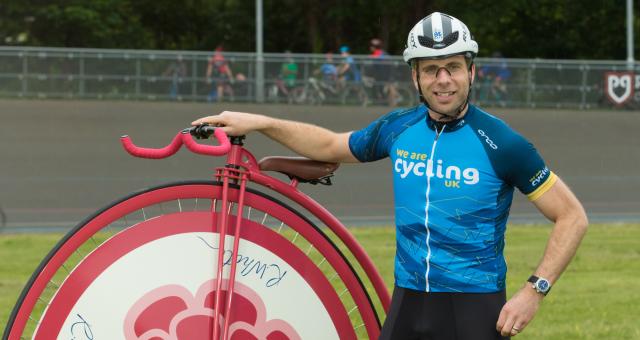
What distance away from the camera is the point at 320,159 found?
15.0ft

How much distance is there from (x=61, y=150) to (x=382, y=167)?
21.5 feet

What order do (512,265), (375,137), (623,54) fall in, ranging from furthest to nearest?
1. (623,54)
2. (512,265)
3. (375,137)

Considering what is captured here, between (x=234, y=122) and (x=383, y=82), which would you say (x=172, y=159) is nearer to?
(x=383, y=82)

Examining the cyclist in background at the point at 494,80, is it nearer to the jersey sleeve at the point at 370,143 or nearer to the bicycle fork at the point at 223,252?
the jersey sleeve at the point at 370,143

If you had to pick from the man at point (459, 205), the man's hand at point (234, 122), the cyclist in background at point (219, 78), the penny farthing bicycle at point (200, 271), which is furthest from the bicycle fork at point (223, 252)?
the cyclist in background at point (219, 78)

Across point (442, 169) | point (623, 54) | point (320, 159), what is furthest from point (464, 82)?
point (623, 54)

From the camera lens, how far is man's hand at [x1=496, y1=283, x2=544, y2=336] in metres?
4.03

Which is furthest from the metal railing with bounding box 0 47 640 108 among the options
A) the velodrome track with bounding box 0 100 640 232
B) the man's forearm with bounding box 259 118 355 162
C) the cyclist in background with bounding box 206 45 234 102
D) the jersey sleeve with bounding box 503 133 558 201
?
the jersey sleeve with bounding box 503 133 558 201

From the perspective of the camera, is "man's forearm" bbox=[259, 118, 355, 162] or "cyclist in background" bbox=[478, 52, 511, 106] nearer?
"man's forearm" bbox=[259, 118, 355, 162]

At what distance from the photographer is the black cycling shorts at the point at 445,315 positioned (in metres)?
4.12

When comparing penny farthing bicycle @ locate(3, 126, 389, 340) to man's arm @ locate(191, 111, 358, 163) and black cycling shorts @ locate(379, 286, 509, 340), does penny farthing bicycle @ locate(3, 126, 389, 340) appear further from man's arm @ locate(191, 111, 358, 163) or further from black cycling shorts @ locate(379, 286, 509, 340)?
black cycling shorts @ locate(379, 286, 509, 340)

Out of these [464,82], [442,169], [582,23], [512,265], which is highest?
[582,23]

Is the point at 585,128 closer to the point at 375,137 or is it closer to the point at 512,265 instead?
the point at 512,265

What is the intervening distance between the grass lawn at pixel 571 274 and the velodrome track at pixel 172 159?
98.7 inches
